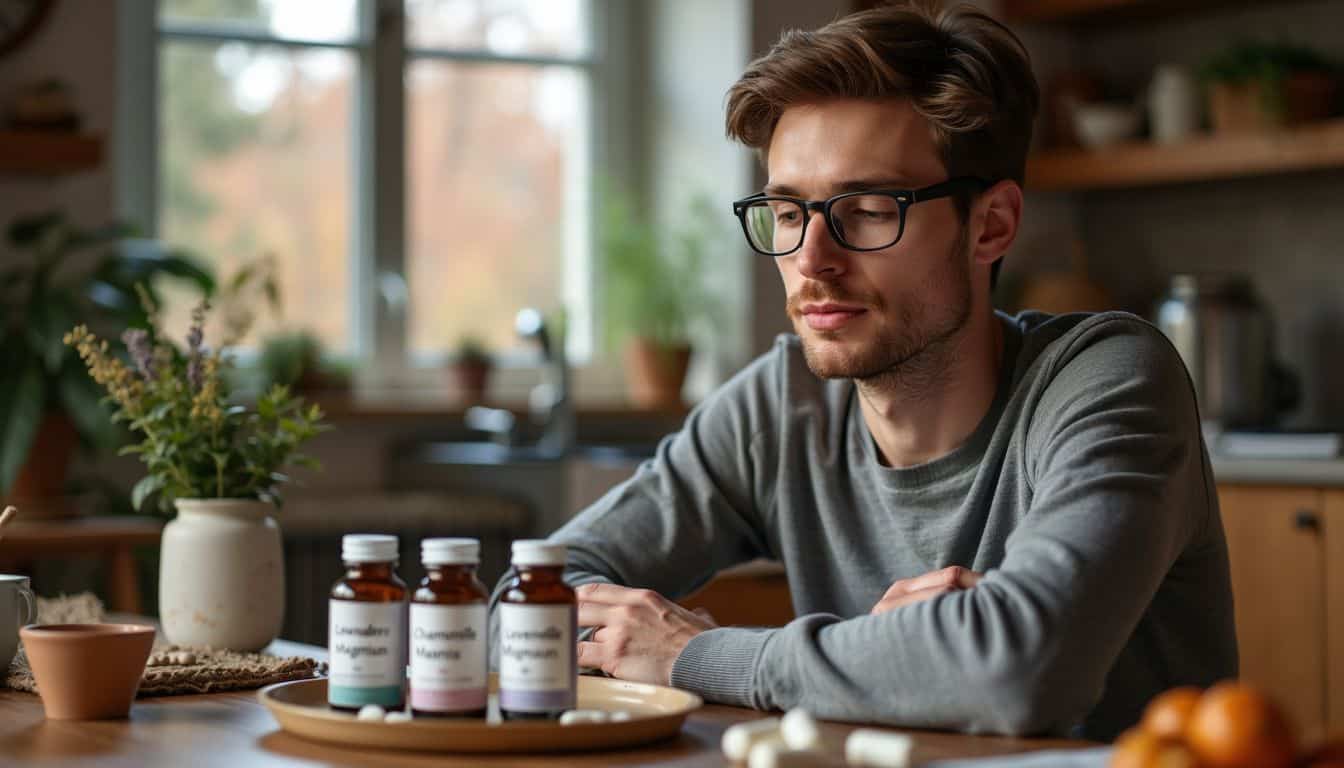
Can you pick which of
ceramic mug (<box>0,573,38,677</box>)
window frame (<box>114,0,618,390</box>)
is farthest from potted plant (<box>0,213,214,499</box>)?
ceramic mug (<box>0,573,38,677</box>)

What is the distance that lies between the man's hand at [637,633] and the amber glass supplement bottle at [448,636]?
303 mm

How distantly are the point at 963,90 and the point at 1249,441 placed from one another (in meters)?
2.15

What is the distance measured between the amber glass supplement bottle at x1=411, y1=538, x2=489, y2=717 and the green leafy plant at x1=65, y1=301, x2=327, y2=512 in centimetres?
56

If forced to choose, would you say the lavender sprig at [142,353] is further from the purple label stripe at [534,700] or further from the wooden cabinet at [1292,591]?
the wooden cabinet at [1292,591]

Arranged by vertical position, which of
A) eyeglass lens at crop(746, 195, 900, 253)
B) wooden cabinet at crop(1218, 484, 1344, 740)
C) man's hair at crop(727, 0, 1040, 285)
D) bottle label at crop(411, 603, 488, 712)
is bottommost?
wooden cabinet at crop(1218, 484, 1344, 740)

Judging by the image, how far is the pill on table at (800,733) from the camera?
1052mm

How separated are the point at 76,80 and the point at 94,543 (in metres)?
1.23

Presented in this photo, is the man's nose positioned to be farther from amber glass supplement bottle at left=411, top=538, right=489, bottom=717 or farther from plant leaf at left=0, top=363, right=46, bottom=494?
plant leaf at left=0, top=363, right=46, bottom=494

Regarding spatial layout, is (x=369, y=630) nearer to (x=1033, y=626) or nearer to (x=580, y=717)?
(x=580, y=717)

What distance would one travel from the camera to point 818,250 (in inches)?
64.8

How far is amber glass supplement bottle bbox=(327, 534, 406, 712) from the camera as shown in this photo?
1.20 m

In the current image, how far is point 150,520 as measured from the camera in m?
3.66

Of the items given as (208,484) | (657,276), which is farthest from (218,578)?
(657,276)

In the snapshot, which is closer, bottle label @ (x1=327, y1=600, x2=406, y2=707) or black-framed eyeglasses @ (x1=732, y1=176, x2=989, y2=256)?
bottle label @ (x1=327, y1=600, x2=406, y2=707)
